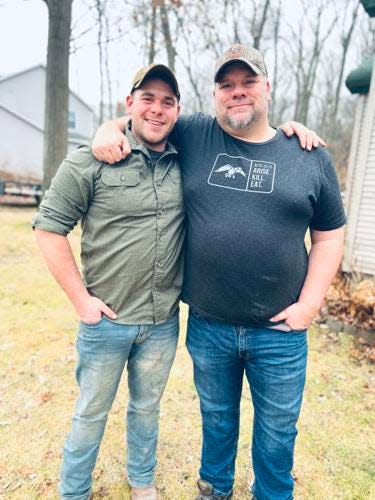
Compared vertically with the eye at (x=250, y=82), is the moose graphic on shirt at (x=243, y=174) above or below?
below

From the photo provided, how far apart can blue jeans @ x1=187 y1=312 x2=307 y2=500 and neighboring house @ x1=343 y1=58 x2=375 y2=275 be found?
12.0 ft

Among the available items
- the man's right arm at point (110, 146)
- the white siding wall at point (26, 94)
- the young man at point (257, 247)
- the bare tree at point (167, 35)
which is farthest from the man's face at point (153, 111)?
the white siding wall at point (26, 94)

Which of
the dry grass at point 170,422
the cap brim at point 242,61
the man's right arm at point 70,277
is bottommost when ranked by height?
the dry grass at point 170,422

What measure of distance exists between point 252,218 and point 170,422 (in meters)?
2.13

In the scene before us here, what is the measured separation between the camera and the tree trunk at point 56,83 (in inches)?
344

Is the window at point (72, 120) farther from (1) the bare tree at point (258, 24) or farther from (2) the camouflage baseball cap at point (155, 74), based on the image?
(2) the camouflage baseball cap at point (155, 74)

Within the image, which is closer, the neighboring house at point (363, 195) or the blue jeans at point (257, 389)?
the blue jeans at point (257, 389)

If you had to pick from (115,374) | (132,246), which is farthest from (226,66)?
(115,374)

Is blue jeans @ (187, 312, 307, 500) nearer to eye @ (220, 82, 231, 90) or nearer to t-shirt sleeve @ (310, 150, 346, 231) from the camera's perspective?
t-shirt sleeve @ (310, 150, 346, 231)

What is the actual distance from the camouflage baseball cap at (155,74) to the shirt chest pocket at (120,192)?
48 cm

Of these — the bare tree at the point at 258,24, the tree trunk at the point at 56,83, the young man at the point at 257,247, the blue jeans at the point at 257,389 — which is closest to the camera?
the young man at the point at 257,247

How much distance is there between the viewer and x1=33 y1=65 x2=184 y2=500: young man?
1899 mm

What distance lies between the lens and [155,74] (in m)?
1.98

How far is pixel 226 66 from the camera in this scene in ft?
6.61
